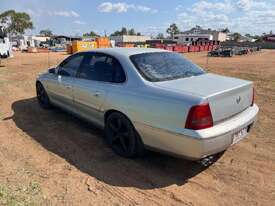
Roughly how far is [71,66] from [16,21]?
303 feet

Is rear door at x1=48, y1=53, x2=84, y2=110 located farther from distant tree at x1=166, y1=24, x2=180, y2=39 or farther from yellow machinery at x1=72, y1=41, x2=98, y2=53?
distant tree at x1=166, y1=24, x2=180, y2=39

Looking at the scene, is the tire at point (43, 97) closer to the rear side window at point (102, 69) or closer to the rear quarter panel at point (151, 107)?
the rear side window at point (102, 69)

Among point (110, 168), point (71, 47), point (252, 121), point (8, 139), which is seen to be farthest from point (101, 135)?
point (71, 47)

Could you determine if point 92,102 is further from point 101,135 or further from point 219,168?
point 219,168

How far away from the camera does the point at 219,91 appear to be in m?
3.50

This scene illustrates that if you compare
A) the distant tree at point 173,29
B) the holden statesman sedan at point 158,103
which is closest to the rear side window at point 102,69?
the holden statesman sedan at point 158,103

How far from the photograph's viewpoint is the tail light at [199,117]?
327 cm

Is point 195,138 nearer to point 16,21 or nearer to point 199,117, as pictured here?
point 199,117

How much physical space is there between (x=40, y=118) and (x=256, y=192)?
4.55m

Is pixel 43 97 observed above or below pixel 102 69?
below

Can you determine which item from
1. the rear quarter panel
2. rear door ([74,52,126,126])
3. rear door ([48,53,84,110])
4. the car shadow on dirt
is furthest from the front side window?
the rear quarter panel

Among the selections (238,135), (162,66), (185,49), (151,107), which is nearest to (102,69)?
(162,66)

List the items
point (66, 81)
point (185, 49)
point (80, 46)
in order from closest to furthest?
point (66, 81) → point (80, 46) → point (185, 49)

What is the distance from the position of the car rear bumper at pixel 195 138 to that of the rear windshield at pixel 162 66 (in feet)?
2.55
